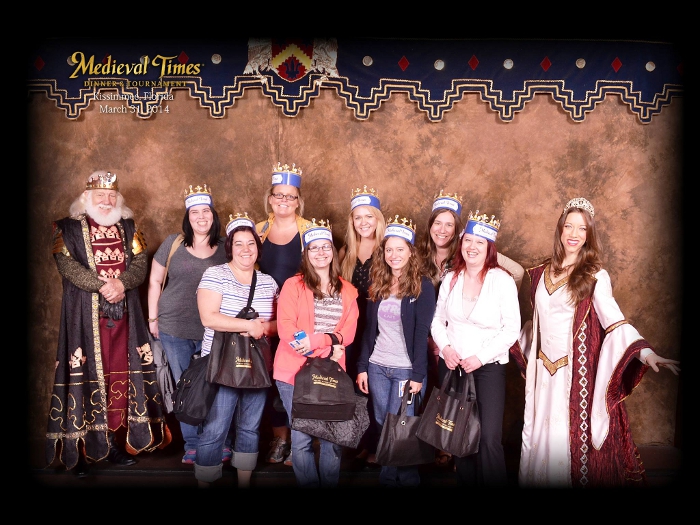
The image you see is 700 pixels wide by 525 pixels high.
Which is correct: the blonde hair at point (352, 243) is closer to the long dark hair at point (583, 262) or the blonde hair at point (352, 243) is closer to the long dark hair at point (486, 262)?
the long dark hair at point (486, 262)

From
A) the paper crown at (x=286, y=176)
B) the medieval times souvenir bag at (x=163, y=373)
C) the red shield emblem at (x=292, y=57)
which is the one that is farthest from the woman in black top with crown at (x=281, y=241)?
the red shield emblem at (x=292, y=57)

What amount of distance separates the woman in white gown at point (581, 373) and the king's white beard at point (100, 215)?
3064 mm

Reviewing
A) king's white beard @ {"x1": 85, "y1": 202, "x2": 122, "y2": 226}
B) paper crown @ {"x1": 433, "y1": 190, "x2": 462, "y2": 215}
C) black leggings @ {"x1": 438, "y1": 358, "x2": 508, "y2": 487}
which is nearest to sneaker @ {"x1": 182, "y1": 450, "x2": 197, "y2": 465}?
king's white beard @ {"x1": 85, "y1": 202, "x2": 122, "y2": 226}

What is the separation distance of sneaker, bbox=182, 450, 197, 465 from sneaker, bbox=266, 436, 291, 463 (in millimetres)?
550

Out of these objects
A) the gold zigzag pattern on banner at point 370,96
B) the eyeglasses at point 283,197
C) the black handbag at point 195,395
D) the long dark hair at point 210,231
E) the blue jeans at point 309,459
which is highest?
the gold zigzag pattern on banner at point 370,96

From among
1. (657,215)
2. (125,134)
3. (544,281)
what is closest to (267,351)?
(544,281)

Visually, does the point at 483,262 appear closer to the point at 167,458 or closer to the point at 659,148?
the point at 659,148

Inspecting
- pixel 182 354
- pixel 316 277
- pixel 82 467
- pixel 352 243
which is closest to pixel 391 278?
pixel 316 277

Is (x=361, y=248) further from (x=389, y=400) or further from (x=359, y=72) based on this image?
(x=359, y=72)

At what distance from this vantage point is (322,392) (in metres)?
3.62

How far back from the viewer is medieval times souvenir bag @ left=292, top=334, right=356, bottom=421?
11.8 ft

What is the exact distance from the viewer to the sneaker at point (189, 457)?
4.44 metres

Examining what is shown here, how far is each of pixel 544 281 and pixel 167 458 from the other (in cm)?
307

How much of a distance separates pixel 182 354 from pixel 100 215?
3.87ft
